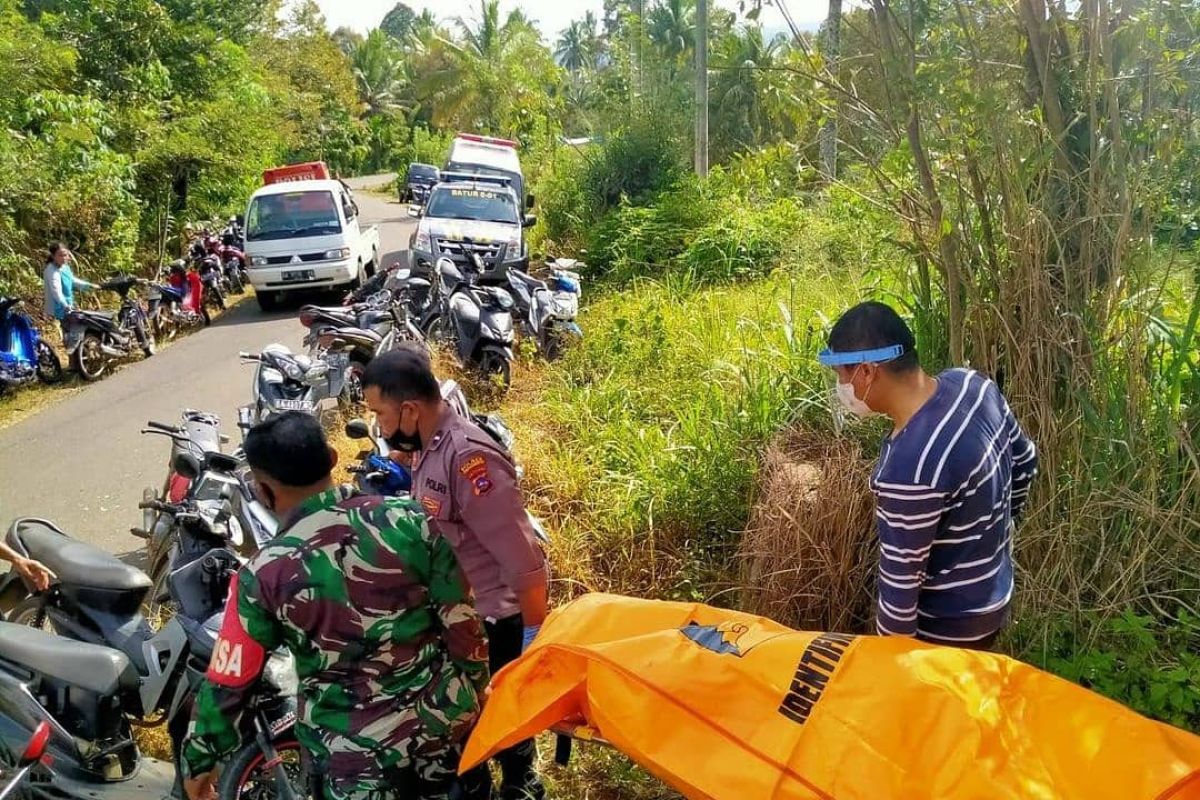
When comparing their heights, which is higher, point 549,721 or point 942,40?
point 942,40

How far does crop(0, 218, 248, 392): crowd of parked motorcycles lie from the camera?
338 inches

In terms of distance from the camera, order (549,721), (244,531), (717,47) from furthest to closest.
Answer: (244,531)
(717,47)
(549,721)

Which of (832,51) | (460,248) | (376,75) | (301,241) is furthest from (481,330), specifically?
(376,75)

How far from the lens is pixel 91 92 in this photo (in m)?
12.6

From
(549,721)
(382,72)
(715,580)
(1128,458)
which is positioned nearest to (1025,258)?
(1128,458)

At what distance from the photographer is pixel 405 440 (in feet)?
8.91

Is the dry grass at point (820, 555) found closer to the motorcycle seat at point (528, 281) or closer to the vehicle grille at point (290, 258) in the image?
the motorcycle seat at point (528, 281)

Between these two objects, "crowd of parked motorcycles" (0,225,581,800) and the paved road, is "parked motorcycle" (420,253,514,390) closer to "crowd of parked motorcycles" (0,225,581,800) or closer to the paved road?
the paved road

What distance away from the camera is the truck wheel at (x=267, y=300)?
12.2 m

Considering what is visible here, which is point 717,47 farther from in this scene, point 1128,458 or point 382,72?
point 382,72

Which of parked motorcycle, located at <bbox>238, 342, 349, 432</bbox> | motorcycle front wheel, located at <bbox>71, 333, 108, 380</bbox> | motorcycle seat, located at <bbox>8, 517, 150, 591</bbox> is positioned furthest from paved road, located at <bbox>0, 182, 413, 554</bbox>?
motorcycle seat, located at <bbox>8, 517, 150, 591</bbox>

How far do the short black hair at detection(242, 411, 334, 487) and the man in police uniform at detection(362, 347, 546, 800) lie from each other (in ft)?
1.86

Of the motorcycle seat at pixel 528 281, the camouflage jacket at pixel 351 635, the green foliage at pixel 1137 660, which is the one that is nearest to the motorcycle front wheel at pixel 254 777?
the camouflage jacket at pixel 351 635

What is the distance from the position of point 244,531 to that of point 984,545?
3251 mm
